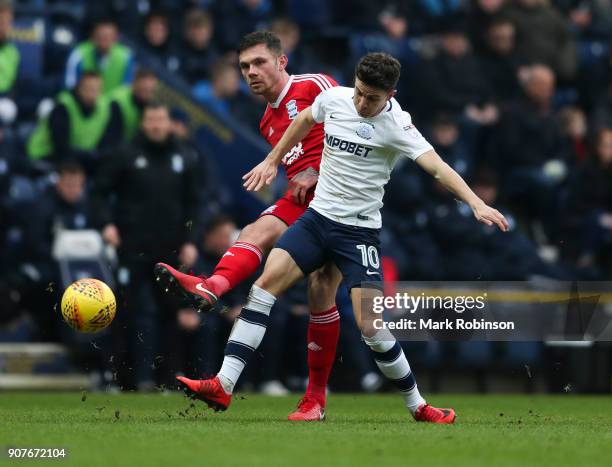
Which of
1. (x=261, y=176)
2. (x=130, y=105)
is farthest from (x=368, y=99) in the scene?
(x=130, y=105)

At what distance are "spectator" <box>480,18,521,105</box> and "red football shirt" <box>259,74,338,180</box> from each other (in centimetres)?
900

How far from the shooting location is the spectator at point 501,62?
59.5ft

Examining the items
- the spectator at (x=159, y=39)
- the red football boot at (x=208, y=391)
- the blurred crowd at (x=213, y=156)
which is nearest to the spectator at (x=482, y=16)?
the blurred crowd at (x=213, y=156)

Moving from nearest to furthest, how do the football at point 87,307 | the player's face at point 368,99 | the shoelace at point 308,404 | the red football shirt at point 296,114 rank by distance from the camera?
the player's face at point 368,99 → the football at point 87,307 → the shoelace at point 308,404 → the red football shirt at point 296,114

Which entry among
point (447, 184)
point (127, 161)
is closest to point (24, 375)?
point (127, 161)

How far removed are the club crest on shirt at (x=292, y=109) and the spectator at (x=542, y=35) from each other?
9694mm

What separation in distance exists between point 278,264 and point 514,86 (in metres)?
10.3

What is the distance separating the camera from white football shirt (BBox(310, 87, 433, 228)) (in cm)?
855

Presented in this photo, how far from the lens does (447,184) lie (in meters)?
8.41

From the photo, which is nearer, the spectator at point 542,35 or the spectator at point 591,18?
the spectator at point 542,35

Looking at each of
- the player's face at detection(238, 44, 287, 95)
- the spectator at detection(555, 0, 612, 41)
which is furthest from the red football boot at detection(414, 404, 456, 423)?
the spectator at detection(555, 0, 612, 41)

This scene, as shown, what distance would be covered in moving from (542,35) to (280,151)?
1060cm

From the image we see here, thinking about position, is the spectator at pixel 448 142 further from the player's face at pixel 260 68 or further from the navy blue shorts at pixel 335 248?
the navy blue shorts at pixel 335 248

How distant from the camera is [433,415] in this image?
888 cm
